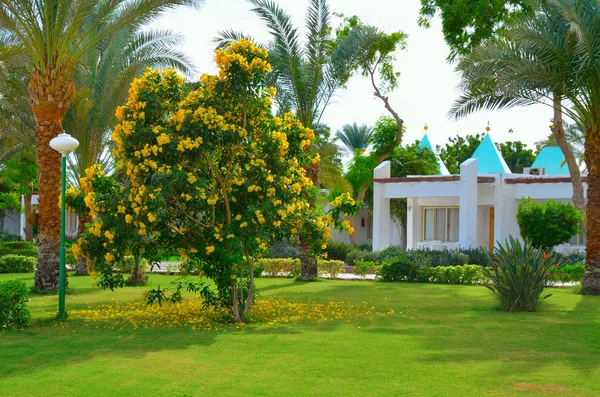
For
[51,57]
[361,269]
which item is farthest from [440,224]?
[51,57]

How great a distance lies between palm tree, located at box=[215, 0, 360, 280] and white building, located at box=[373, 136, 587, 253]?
27.5 ft

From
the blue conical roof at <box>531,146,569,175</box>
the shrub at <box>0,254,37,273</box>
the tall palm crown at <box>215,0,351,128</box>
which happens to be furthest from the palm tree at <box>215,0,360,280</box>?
the blue conical roof at <box>531,146,569,175</box>

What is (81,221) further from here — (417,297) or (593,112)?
(593,112)

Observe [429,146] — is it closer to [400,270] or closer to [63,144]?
[400,270]

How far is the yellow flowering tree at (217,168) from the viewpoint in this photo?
42.6ft

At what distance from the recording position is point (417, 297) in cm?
1878

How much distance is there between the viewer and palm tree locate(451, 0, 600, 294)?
1866 cm

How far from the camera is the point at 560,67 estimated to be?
761 inches

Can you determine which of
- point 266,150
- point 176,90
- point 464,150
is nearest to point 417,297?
point 266,150

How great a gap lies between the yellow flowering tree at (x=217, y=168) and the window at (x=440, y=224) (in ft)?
67.7

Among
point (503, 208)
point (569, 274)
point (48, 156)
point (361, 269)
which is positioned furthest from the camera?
point (503, 208)

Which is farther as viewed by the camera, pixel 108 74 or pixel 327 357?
pixel 108 74

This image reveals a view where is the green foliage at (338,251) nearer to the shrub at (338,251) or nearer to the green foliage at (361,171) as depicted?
the shrub at (338,251)

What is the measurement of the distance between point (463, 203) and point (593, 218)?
1071cm
